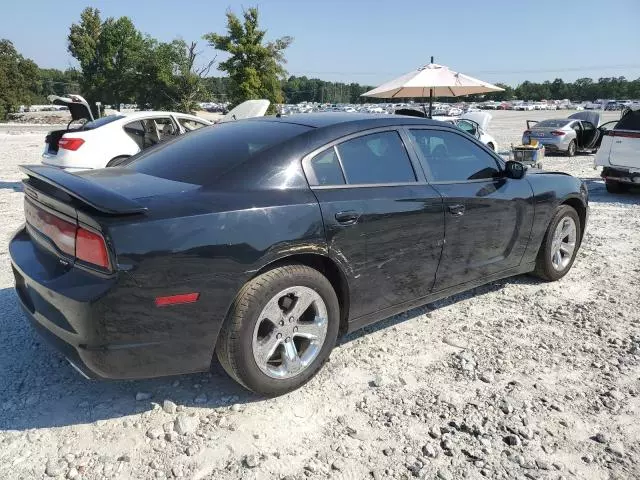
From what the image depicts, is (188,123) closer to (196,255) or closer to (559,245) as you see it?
(559,245)

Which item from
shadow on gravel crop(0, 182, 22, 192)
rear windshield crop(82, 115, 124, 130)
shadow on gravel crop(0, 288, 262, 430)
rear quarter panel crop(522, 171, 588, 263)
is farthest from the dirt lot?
shadow on gravel crop(0, 182, 22, 192)

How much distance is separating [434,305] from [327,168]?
176 centimetres

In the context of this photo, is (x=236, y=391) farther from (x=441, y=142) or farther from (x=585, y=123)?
(x=585, y=123)

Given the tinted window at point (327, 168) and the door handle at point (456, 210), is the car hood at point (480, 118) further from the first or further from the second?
the tinted window at point (327, 168)

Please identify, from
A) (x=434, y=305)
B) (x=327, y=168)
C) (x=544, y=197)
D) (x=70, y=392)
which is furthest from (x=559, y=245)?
(x=70, y=392)

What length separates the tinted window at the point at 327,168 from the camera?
2.97 meters

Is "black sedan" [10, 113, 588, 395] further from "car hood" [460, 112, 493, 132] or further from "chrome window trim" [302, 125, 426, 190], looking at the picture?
"car hood" [460, 112, 493, 132]

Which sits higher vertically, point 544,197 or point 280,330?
point 544,197

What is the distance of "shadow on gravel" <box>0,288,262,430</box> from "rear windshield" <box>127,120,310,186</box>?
1.18 m

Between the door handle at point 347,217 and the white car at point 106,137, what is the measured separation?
5.33 metres

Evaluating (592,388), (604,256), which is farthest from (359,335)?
(604,256)

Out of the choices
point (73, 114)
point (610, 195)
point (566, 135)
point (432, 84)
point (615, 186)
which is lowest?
point (610, 195)

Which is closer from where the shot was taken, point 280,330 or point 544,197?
point 280,330

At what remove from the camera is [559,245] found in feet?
15.6
